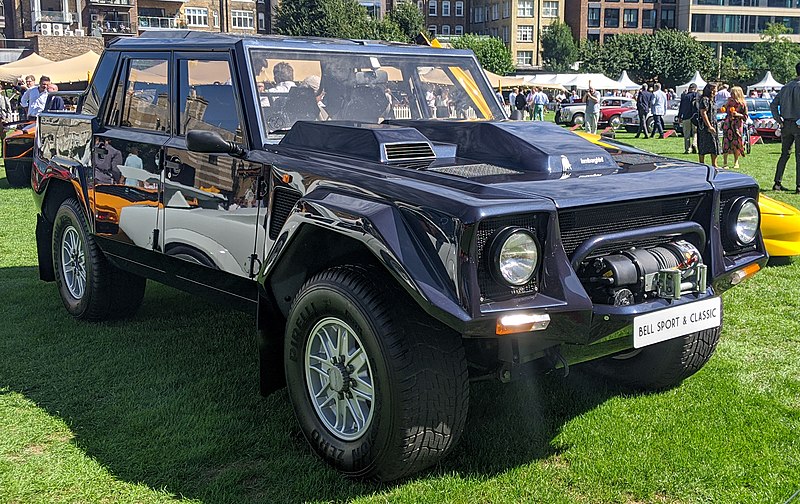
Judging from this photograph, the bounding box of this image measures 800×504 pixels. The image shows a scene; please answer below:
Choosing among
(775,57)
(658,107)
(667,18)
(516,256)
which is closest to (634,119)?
(658,107)

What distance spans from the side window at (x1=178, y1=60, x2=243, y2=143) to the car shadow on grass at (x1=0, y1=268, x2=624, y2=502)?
141 cm

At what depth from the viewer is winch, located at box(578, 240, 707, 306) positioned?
3.37 metres

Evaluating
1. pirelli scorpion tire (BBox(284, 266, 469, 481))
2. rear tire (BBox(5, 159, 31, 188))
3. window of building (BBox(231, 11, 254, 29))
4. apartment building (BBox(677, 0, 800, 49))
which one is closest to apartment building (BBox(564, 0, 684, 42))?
apartment building (BBox(677, 0, 800, 49))

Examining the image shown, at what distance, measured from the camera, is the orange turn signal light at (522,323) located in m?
3.07

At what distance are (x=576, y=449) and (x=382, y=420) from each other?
110 cm

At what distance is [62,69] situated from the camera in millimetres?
28578

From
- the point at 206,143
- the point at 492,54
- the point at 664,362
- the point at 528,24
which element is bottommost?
the point at 664,362

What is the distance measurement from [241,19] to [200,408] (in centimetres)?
8764

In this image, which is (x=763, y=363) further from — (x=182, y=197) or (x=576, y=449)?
(x=182, y=197)

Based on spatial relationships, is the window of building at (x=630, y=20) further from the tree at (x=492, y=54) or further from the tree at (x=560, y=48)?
the tree at (x=492, y=54)

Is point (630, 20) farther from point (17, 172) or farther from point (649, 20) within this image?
point (17, 172)

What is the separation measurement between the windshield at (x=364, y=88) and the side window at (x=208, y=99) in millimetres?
180

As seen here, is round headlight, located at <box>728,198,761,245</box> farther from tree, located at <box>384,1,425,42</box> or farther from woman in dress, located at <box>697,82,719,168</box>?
tree, located at <box>384,1,425,42</box>

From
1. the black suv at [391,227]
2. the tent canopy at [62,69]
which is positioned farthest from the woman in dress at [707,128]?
the tent canopy at [62,69]
